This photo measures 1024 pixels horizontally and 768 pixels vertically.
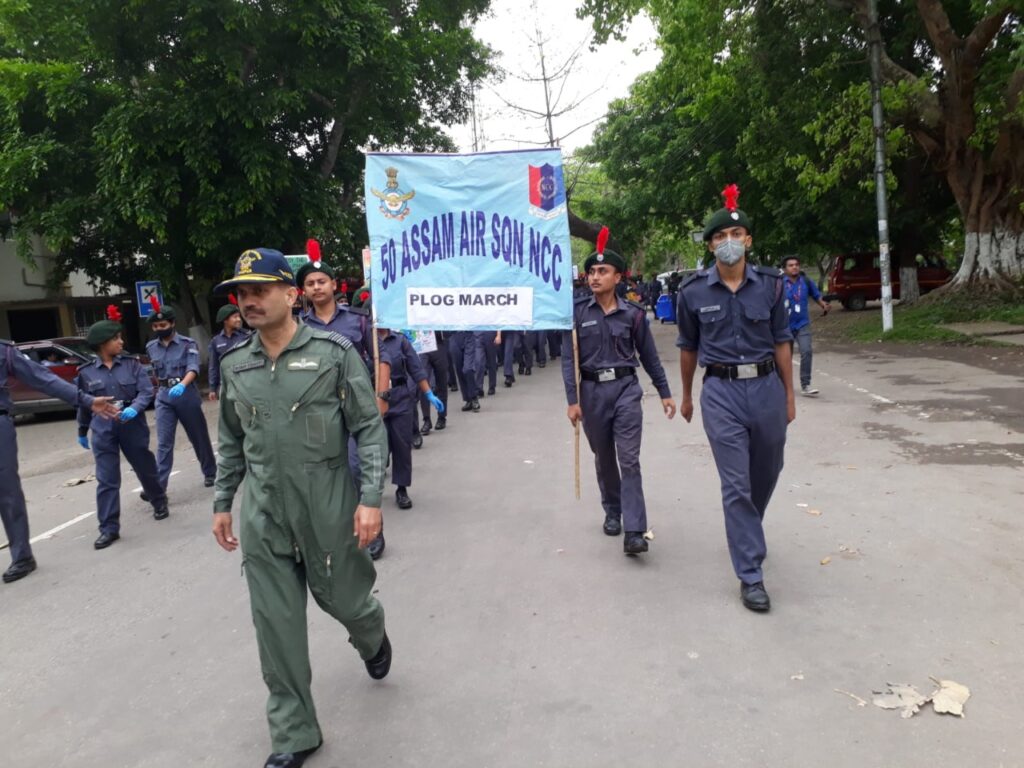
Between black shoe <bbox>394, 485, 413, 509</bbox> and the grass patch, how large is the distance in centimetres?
1230

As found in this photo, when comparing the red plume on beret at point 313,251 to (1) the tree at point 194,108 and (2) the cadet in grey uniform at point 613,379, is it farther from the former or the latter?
(1) the tree at point 194,108

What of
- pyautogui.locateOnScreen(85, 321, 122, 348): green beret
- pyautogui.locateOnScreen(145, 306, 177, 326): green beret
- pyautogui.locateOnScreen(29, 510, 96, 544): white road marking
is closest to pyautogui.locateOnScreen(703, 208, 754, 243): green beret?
pyautogui.locateOnScreen(85, 321, 122, 348): green beret

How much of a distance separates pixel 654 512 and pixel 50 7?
1604 cm

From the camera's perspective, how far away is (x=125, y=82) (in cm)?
1658

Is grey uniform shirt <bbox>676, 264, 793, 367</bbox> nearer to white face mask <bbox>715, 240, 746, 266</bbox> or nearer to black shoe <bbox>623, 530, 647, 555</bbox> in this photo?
white face mask <bbox>715, 240, 746, 266</bbox>

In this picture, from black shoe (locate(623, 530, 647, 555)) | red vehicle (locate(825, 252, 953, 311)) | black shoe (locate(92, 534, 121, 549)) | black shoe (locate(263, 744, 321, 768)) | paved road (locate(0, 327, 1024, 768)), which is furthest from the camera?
red vehicle (locate(825, 252, 953, 311))

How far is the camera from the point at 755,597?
150 inches

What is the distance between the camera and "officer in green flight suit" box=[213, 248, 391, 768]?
2828mm

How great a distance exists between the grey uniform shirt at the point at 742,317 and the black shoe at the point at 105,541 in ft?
15.4

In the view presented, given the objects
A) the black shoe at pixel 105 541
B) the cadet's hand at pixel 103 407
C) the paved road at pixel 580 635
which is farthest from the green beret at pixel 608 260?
the black shoe at pixel 105 541

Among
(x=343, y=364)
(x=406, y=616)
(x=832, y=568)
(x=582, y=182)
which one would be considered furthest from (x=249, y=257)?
(x=582, y=182)

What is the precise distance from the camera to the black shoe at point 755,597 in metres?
3.79

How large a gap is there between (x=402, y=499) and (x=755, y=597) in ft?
10.4

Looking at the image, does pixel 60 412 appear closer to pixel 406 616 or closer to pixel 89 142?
pixel 89 142
